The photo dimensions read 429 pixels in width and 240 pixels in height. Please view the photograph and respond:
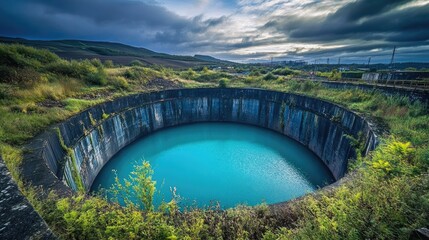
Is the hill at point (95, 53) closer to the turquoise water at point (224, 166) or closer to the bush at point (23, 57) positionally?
the bush at point (23, 57)

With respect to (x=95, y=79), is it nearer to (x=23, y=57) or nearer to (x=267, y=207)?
(x=23, y=57)

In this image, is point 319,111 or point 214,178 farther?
point 319,111

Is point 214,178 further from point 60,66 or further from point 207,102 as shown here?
point 60,66

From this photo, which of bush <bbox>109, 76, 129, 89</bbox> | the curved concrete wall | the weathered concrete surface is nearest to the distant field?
bush <bbox>109, 76, 129, 89</bbox>

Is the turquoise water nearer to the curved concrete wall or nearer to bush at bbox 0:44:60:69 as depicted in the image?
the curved concrete wall

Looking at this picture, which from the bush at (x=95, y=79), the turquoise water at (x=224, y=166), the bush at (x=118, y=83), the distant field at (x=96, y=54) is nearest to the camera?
the turquoise water at (x=224, y=166)

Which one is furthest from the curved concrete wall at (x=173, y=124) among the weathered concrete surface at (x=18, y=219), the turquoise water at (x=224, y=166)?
the weathered concrete surface at (x=18, y=219)

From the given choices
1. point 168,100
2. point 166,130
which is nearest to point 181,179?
A: point 166,130
